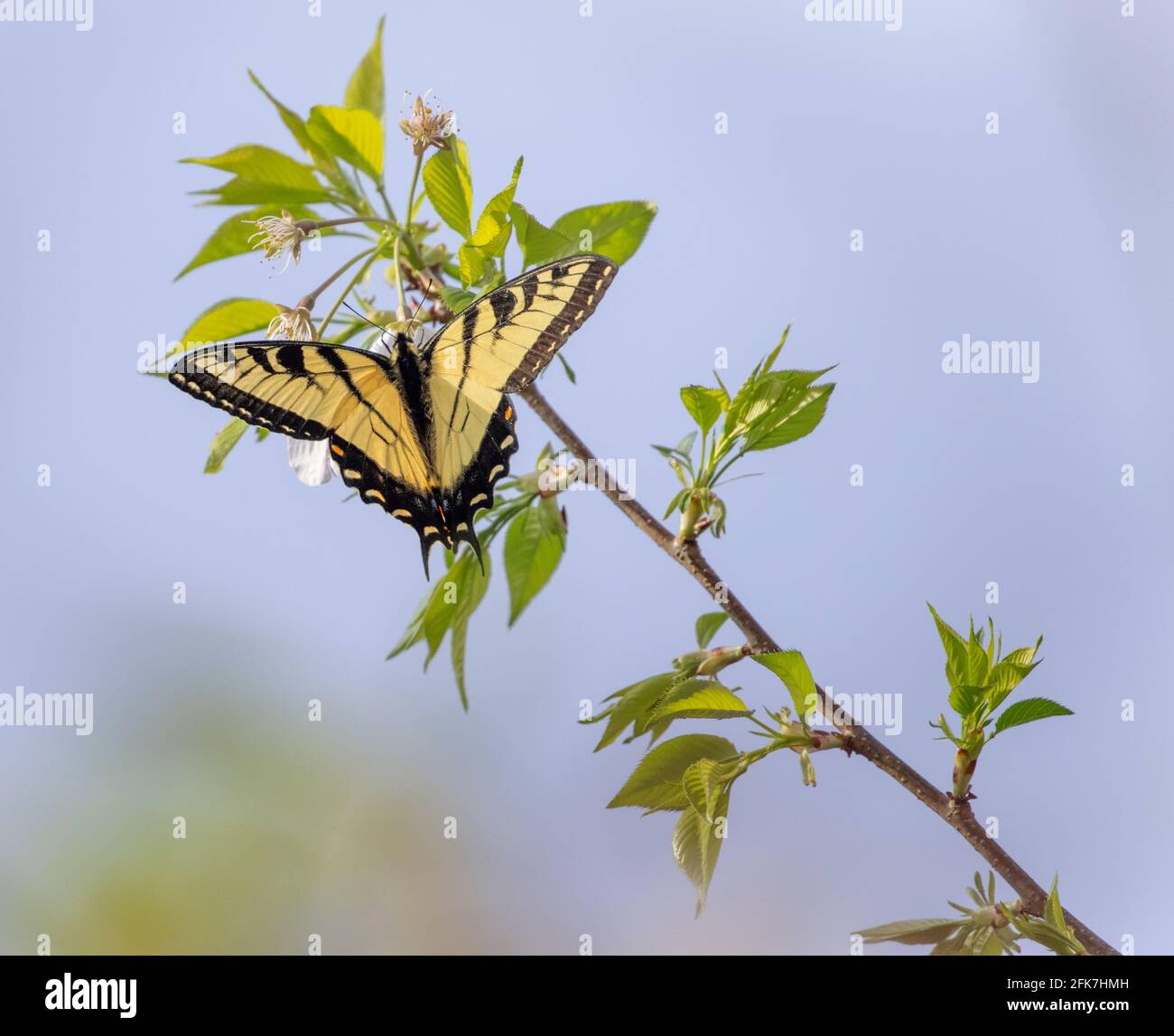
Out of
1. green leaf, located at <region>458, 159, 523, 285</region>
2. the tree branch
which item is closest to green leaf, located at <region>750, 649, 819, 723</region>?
the tree branch

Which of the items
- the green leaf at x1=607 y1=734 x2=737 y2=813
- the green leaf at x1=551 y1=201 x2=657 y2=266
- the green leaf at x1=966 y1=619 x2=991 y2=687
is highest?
the green leaf at x1=551 y1=201 x2=657 y2=266

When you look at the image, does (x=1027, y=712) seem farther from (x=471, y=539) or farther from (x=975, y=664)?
(x=471, y=539)

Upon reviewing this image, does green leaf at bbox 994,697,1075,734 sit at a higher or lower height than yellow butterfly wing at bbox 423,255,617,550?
lower

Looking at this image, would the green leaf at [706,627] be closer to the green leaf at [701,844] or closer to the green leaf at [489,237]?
the green leaf at [701,844]

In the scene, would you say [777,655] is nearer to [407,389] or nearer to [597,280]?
[597,280]

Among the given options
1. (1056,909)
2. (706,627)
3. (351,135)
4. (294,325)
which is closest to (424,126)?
(351,135)

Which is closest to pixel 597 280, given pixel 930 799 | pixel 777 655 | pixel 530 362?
pixel 530 362

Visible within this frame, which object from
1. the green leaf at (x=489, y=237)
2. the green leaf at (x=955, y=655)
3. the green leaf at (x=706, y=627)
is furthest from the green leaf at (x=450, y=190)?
the green leaf at (x=955, y=655)

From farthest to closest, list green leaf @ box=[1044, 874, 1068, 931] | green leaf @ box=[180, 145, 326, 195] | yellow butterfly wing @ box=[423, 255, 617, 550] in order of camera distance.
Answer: green leaf @ box=[180, 145, 326, 195] < yellow butterfly wing @ box=[423, 255, 617, 550] < green leaf @ box=[1044, 874, 1068, 931]

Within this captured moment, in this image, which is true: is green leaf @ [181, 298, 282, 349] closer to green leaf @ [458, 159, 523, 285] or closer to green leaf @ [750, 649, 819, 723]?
green leaf @ [458, 159, 523, 285]
